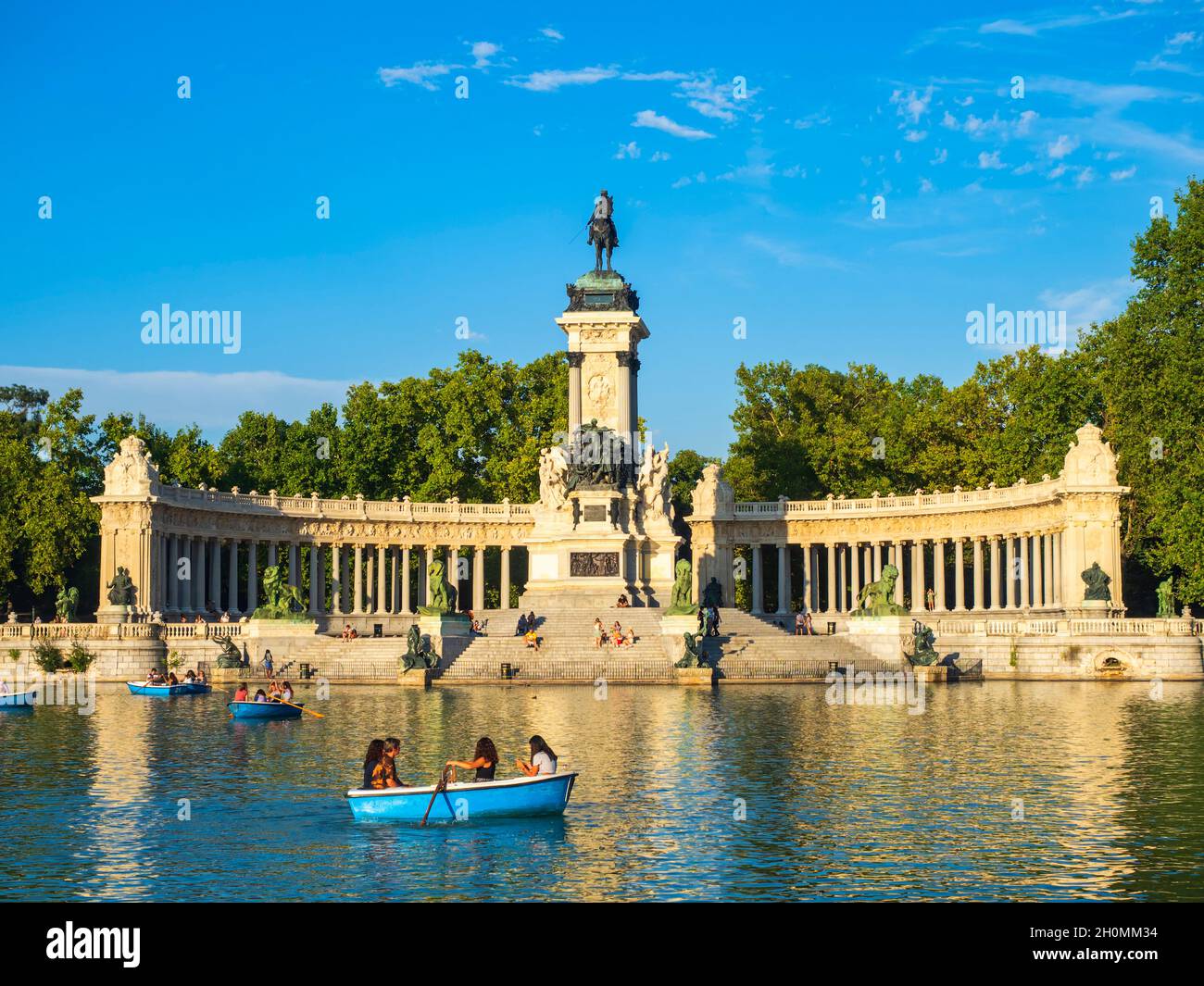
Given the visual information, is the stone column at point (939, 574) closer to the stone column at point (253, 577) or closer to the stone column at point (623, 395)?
the stone column at point (623, 395)

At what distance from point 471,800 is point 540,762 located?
1274 mm

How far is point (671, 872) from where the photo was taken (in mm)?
19469

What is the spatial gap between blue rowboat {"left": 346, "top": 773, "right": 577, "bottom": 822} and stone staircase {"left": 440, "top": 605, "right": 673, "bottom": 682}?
1244 inches

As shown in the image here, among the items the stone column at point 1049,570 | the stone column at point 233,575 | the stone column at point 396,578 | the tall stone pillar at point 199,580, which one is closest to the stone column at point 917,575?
the stone column at point 1049,570

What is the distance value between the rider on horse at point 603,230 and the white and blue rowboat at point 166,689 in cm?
3546

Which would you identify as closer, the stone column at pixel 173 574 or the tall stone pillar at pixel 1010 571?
the stone column at pixel 173 574

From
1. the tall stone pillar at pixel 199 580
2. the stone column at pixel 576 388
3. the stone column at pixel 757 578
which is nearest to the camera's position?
the stone column at pixel 576 388

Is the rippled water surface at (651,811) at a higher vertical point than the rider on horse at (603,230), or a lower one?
lower

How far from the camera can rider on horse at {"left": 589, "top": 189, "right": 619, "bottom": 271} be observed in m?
78.8

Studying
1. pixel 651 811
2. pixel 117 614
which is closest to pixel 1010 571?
pixel 117 614

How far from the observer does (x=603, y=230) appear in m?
78.7

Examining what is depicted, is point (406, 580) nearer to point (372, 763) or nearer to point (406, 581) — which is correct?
point (406, 581)

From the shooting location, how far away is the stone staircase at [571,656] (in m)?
56.2
